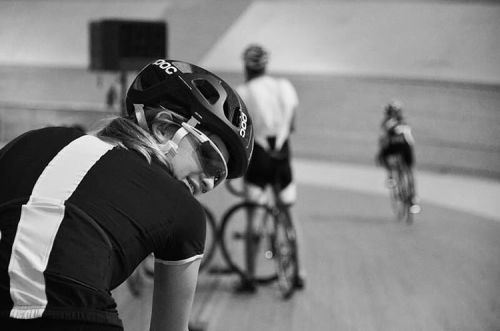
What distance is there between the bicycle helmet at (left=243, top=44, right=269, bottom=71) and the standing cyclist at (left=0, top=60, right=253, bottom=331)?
3.45m

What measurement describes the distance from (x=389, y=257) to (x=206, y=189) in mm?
5229

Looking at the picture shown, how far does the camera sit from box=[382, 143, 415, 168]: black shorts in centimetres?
823

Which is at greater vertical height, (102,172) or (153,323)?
(102,172)

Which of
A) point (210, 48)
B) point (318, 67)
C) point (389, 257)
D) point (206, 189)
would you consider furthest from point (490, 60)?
point (206, 189)

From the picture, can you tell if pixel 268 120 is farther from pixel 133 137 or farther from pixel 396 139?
pixel 396 139

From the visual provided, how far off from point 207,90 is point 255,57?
3.50 meters

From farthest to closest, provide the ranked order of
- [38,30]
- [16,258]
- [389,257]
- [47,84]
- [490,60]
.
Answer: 1. [47,84]
2. [490,60]
3. [38,30]
4. [389,257]
5. [16,258]

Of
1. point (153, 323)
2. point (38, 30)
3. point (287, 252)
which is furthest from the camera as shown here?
point (38, 30)

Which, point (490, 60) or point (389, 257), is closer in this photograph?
point (389, 257)

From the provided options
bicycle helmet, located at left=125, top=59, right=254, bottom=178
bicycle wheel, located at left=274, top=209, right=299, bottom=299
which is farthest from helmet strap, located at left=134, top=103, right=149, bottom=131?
bicycle wheel, located at left=274, top=209, right=299, bottom=299

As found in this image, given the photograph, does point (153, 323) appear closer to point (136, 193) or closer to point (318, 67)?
point (136, 193)

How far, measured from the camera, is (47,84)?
13.1 meters

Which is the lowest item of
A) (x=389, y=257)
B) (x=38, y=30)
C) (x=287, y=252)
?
(x=389, y=257)

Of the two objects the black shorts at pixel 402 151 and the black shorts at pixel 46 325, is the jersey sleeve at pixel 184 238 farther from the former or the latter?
the black shorts at pixel 402 151
